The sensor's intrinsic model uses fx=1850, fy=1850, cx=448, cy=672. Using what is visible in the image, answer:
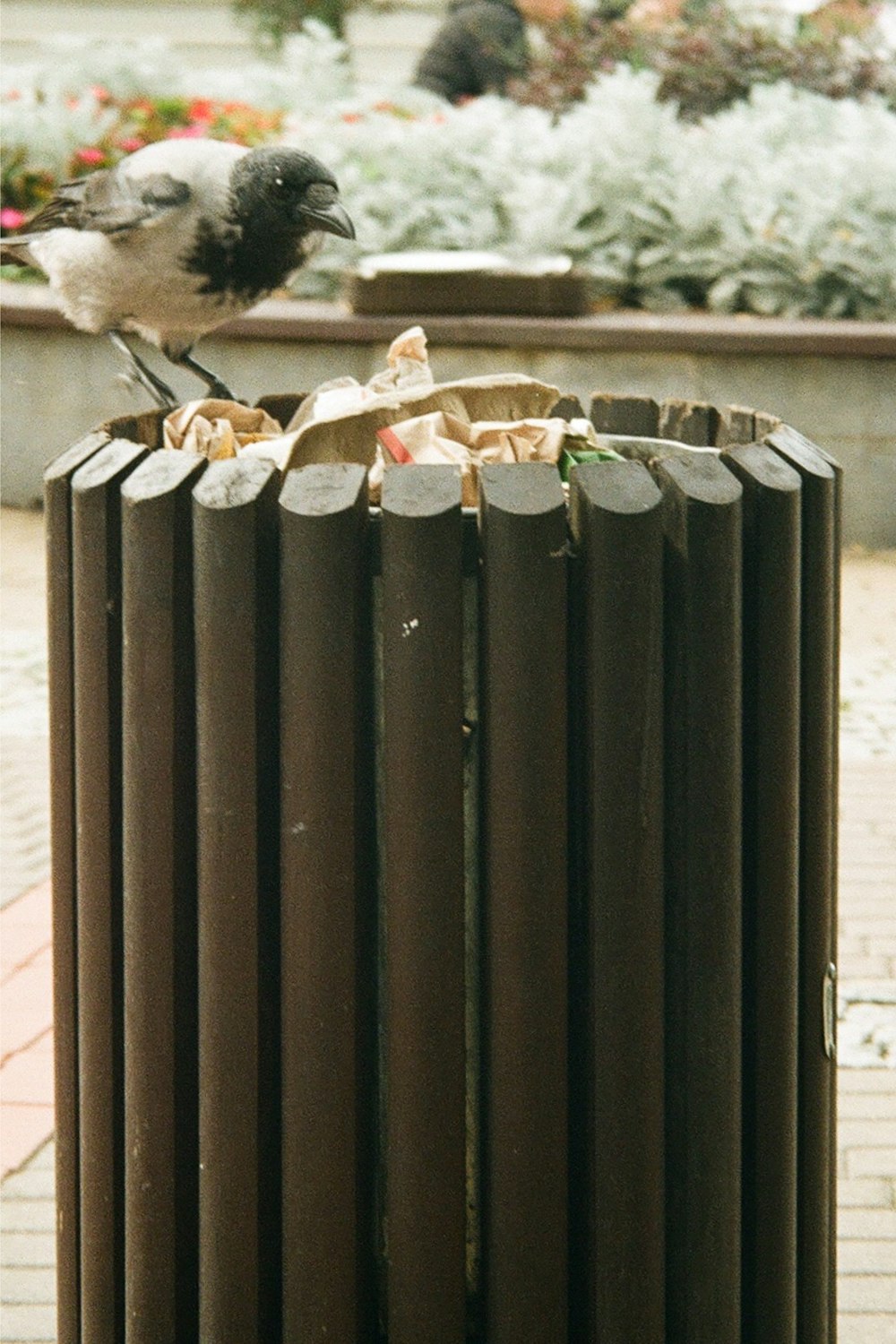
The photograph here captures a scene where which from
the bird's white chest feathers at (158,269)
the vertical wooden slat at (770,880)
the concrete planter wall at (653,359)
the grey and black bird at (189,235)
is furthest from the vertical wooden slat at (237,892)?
the concrete planter wall at (653,359)

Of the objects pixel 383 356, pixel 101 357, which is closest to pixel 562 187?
pixel 383 356

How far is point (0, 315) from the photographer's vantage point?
872 cm

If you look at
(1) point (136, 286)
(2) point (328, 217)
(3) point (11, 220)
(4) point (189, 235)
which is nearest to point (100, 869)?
(2) point (328, 217)

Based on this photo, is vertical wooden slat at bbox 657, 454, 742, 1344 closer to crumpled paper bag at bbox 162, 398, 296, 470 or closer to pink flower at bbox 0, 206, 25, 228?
crumpled paper bag at bbox 162, 398, 296, 470

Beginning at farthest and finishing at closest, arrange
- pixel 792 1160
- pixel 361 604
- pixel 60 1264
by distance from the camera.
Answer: pixel 60 1264
pixel 792 1160
pixel 361 604

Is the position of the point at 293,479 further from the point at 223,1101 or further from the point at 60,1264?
the point at 60,1264

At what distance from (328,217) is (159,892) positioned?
2.58m

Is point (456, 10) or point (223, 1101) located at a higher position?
point (456, 10)

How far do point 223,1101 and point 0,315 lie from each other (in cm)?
733

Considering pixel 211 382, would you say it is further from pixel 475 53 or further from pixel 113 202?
pixel 475 53

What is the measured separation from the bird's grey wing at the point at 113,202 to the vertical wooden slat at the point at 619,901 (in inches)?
111

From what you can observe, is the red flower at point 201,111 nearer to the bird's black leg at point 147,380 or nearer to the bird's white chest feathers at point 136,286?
the bird's white chest feathers at point 136,286

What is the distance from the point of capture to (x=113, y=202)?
4695mm

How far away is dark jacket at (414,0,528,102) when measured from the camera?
14273mm
